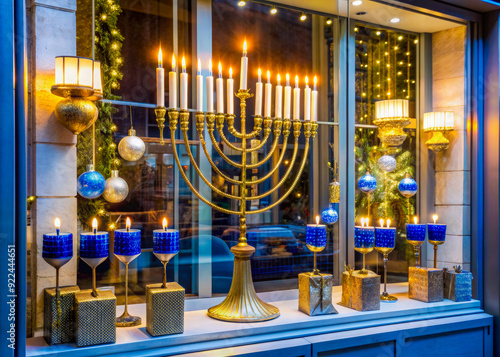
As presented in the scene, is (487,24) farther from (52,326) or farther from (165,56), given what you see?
(52,326)

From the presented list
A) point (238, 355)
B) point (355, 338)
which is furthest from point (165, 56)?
point (355, 338)

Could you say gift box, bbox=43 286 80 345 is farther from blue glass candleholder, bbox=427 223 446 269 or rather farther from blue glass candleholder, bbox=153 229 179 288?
blue glass candleholder, bbox=427 223 446 269

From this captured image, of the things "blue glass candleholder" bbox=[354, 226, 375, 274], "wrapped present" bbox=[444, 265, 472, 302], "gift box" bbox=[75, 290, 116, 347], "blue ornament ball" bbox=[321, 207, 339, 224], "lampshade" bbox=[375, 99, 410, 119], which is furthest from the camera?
"lampshade" bbox=[375, 99, 410, 119]

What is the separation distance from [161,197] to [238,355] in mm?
676

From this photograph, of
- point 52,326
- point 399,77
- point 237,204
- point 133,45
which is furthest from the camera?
point 399,77

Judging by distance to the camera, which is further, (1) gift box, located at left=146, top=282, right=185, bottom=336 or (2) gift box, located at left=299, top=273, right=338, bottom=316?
(2) gift box, located at left=299, top=273, right=338, bottom=316

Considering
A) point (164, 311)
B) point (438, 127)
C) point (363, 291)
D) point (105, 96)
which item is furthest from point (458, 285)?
point (105, 96)

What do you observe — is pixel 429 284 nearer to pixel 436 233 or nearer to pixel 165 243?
pixel 436 233

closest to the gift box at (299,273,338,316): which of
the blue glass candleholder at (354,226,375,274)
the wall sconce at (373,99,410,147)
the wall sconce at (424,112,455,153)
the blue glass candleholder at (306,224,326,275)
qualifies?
the blue glass candleholder at (306,224,326,275)

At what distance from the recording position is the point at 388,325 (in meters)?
1.53

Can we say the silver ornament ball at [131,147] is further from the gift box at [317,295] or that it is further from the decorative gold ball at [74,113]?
the gift box at [317,295]

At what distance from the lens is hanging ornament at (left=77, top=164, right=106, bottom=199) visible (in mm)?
1338

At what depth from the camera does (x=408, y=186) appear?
2.00 meters

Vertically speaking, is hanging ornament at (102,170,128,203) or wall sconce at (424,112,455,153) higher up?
wall sconce at (424,112,455,153)
